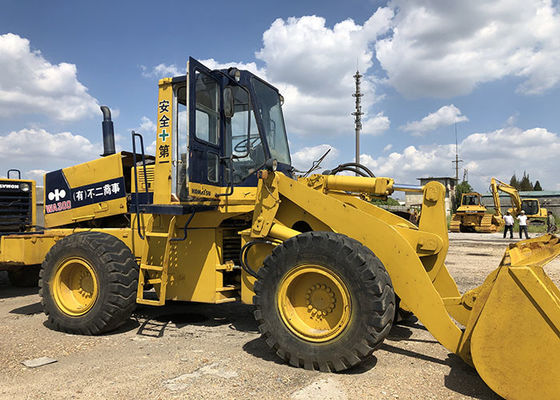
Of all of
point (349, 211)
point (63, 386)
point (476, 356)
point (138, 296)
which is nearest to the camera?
point (476, 356)

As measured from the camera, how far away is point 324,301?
13.1 ft

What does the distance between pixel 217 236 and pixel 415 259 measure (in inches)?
94.8

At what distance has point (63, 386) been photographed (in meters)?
3.58

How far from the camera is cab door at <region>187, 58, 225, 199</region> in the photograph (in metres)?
4.80

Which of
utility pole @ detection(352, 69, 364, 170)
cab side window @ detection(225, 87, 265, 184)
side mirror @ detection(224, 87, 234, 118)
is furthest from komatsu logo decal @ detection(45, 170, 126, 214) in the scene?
utility pole @ detection(352, 69, 364, 170)

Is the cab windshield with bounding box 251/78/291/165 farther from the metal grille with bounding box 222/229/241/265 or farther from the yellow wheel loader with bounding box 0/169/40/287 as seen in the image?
the yellow wheel loader with bounding box 0/169/40/287

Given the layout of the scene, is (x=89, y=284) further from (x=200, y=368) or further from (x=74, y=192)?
(x=200, y=368)

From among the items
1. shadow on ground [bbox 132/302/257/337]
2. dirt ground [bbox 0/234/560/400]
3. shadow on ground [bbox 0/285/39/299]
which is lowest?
shadow on ground [bbox 0/285/39/299]

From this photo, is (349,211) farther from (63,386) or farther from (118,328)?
(118,328)

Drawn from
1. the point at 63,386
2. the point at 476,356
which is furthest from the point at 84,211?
the point at 476,356

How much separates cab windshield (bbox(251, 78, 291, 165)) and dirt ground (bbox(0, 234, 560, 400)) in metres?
2.33

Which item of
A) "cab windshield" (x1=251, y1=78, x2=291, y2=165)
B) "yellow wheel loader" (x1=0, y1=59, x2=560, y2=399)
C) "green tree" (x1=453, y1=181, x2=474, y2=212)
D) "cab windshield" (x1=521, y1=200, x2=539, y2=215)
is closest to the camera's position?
"yellow wheel loader" (x1=0, y1=59, x2=560, y2=399)

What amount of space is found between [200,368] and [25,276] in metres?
6.28

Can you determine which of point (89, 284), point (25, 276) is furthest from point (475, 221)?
point (89, 284)
